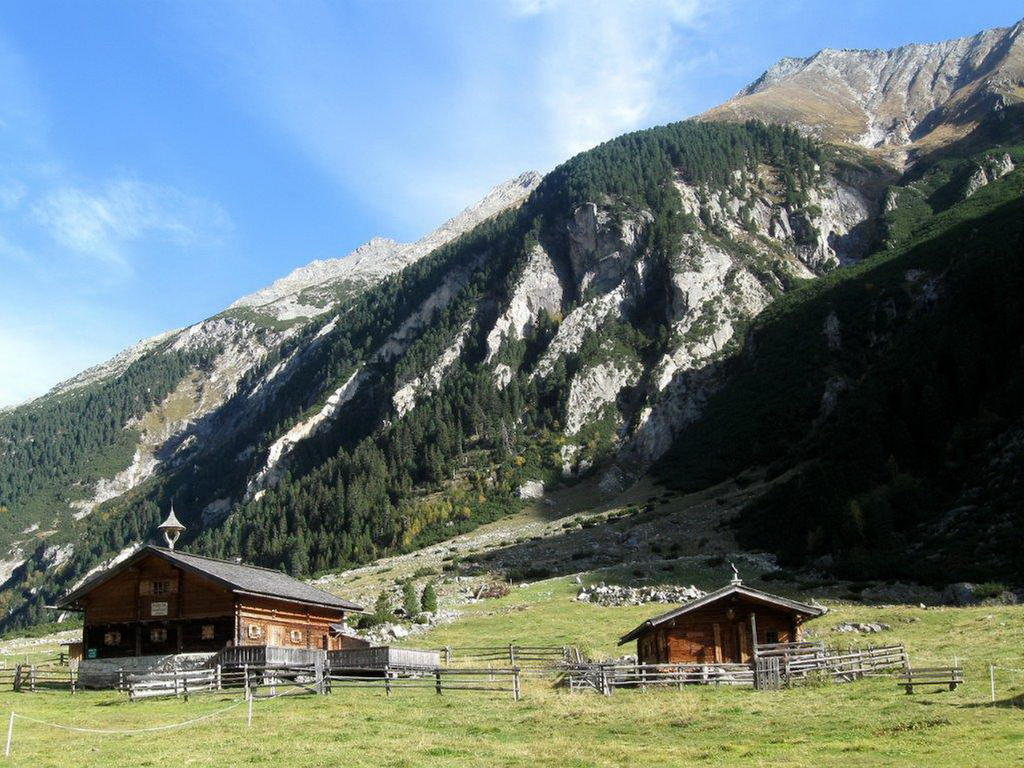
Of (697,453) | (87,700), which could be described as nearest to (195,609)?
(87,700)

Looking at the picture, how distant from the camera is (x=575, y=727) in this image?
75.9 ft

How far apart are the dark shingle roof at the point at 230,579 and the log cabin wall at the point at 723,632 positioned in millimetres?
19033

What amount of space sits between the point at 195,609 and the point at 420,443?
102 m

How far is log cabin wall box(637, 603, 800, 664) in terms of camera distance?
3428 cm

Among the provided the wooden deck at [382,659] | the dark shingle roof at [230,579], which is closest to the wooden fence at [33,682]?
the dark shingle roof at [230,579]

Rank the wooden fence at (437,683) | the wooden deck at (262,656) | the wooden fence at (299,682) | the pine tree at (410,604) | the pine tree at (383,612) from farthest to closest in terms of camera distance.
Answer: the pine tree at (410,604) < the pine tree at (383,612) < the wooden deck at (262,656) < the wooden fence at (299,682) < the wooden fence at (437,683)

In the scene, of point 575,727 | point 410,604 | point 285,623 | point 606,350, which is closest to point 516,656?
point 285,623

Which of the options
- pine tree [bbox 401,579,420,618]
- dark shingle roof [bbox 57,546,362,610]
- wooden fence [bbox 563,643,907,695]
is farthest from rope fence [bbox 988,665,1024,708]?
pine tree [bbox 401,579,420,618]

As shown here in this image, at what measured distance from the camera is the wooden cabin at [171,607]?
132 feet

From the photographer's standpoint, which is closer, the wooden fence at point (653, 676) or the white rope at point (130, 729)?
the white rope at point (130, 729)

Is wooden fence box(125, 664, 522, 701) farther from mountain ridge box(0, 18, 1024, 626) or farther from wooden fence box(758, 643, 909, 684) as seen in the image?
mountain ridge box(0, 18, 1024, 626)

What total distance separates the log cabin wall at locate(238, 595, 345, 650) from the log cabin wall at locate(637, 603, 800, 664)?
19.7 m

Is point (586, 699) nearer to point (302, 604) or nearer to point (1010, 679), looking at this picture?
point (1010, 679)

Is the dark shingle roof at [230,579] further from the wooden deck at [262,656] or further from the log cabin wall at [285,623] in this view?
the wooden deck at [262,656]
